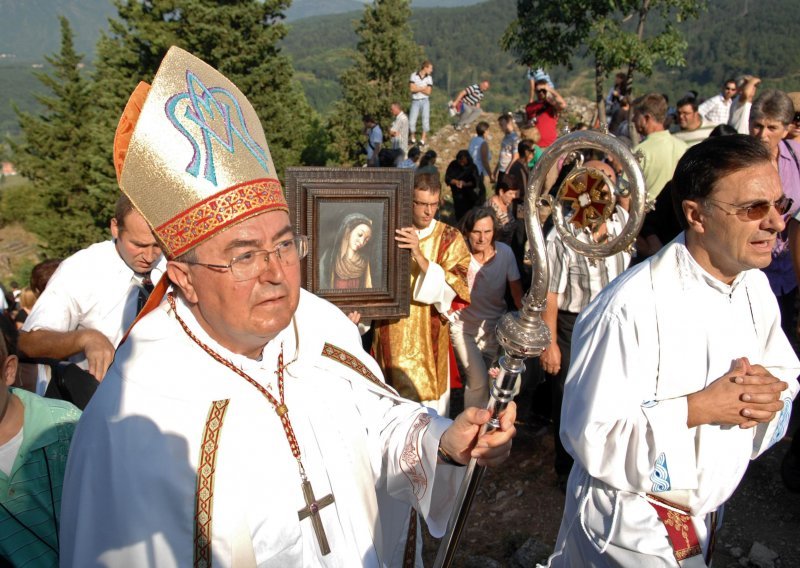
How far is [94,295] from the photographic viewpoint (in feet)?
Result: 12.2

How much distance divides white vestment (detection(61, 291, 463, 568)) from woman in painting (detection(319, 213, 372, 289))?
4.94ft

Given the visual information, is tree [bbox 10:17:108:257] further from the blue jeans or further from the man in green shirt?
the man in green shirt

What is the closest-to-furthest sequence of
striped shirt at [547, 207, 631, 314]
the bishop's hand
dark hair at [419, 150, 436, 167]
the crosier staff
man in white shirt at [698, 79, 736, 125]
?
the crosier staff, the bishop's hand, striped shirt at [547, 207, 631, 314], man in white shirt at [698, 79, 736, 125], dark hair at [419, 150, 436, 167]

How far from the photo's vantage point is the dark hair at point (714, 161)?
239 cm

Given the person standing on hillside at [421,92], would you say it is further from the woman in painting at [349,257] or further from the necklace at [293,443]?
the necklace at [293,443]

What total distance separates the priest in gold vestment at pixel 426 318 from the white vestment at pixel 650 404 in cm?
223

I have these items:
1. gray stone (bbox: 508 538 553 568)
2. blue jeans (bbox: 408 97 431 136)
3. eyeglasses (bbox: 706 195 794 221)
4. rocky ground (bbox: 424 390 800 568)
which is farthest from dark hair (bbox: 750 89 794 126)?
blue jeans (bbox: 408 97 431 136)

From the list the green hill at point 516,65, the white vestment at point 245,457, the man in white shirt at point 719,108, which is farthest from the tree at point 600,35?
the green hill at point 516,65

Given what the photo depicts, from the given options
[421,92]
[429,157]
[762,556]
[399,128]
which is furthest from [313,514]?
[421,92]

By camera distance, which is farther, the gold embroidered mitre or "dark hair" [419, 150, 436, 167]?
"dark hair" [419, 150, 436, 167]

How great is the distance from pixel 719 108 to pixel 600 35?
3.56 m

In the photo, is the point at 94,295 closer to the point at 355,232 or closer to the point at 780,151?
the point at 355,232

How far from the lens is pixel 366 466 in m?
2.39

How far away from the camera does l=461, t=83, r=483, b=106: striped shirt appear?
Result: 772 inches
